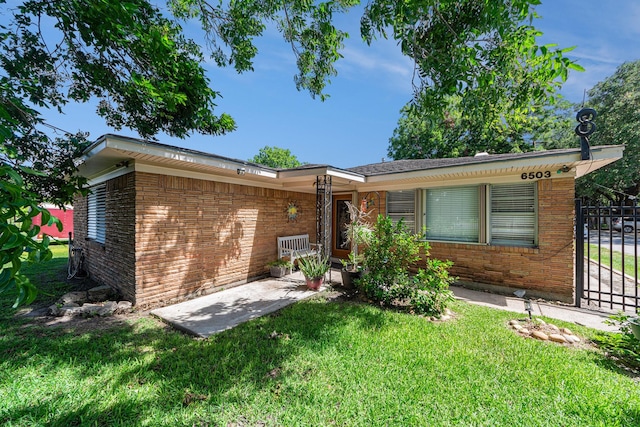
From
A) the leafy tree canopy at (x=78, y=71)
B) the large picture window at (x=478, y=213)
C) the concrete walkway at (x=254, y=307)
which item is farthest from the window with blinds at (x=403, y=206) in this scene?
the leafy tree canopy at (x=78, y=71)

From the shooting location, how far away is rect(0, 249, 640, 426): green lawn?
2.34 meters

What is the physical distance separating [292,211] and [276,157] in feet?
108

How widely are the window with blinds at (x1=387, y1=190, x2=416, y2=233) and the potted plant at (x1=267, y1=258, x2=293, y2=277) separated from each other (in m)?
3.58

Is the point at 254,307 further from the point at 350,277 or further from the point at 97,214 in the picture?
the point at 97,214

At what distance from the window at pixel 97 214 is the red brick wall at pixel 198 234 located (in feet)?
6.77

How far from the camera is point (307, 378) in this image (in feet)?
9.39

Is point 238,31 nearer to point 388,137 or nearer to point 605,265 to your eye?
point 605,265

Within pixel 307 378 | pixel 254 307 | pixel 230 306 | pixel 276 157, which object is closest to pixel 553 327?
pixel 307 378

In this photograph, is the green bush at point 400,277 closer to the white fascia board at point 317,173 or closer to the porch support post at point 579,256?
the white fascia board at point 317,173

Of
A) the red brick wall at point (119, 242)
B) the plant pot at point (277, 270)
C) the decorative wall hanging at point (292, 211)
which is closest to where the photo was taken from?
the red brick wall at point (119, 242)

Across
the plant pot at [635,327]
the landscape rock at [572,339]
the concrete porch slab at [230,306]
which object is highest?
the plant pot at [635,327]

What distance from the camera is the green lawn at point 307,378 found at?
2.34 meters

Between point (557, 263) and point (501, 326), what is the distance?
2.63 meters

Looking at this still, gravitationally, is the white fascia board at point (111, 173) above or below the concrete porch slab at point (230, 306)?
above
